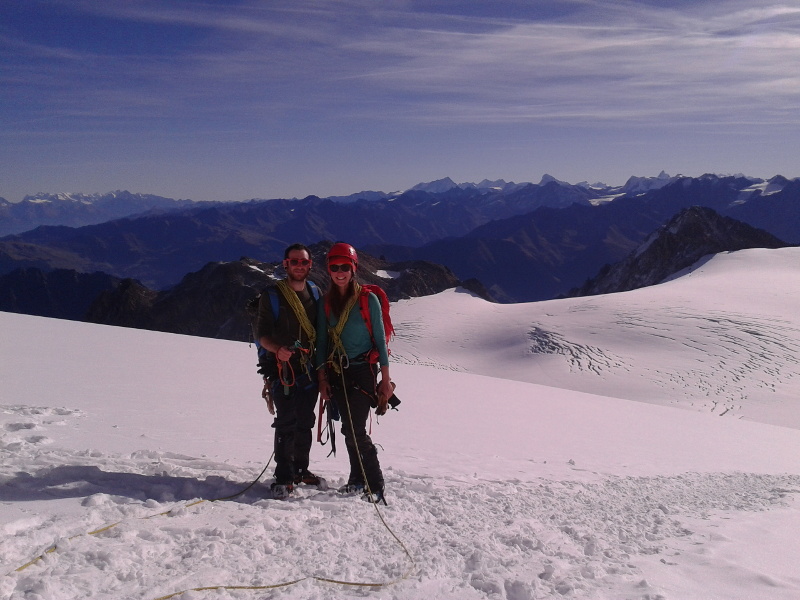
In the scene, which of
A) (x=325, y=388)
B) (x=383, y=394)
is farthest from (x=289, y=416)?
(x=383, y=394)

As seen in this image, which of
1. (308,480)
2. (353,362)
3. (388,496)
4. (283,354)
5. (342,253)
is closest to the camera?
(283,354)

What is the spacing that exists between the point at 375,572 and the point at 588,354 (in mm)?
28847

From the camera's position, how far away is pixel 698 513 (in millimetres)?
5371

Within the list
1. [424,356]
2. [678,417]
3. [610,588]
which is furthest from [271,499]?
[424,356]

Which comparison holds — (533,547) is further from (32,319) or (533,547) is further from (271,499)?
Result: (32,319)

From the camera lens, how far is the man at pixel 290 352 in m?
4.79

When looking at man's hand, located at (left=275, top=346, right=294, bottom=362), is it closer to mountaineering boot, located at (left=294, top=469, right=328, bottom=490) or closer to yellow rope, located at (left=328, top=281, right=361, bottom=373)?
yellow rope, located at (left=328, top=281, right=361, bottom=373)

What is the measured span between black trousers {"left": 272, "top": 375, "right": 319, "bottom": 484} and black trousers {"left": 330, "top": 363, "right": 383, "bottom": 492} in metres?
0.25

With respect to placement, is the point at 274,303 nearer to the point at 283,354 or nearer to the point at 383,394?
the point at 283,354

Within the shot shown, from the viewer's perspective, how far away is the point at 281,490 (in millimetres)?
4922

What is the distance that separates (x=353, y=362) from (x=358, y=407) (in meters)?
0.41

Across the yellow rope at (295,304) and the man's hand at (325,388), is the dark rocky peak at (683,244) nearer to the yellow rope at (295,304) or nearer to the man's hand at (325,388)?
the man's hand at (325,388)

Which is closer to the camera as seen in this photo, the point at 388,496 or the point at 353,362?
the point at 353,362

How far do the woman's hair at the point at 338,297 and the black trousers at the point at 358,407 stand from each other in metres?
0.53
